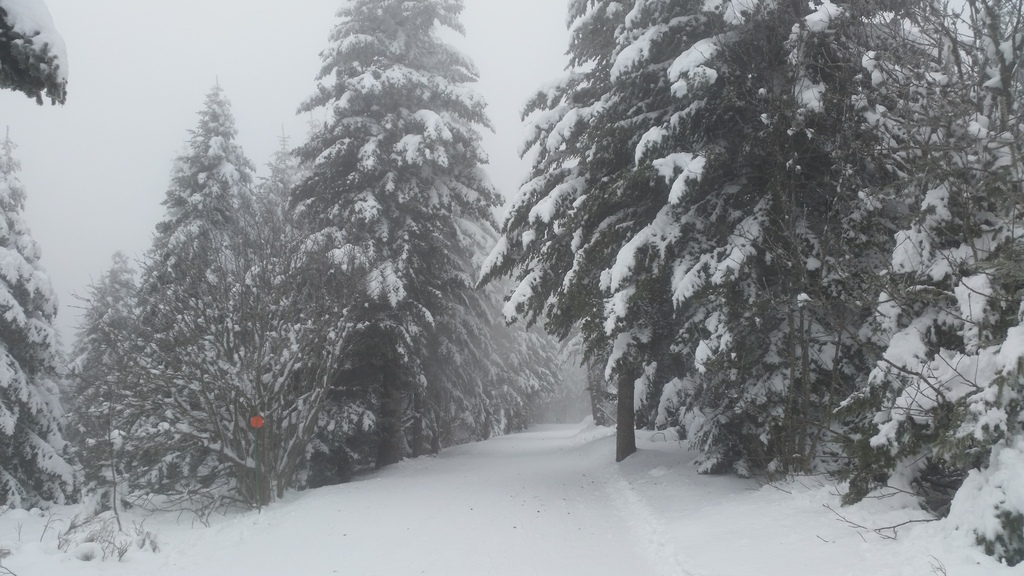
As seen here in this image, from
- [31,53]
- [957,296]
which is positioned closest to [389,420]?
[957,296]

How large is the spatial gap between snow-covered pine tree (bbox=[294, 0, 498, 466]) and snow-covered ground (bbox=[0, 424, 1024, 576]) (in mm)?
3529

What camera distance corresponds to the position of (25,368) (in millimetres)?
16000

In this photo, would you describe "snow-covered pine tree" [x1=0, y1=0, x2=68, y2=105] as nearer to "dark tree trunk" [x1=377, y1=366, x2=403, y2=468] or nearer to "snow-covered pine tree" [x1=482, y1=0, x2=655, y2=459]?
"snow-covered pine tree" [x1=482, y1=0, x2=655, y2=459]

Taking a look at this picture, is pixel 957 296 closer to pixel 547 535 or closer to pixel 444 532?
pixel 547 535

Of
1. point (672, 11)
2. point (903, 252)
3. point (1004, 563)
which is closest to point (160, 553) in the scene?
point (1004, 563)

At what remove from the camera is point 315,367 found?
11711 mm

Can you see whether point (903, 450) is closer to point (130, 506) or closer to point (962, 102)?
point (962, 102)

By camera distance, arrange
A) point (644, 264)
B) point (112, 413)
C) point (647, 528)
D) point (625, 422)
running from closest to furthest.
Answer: point (647, 528) < point (644, 264) < point (112, 413) < point (625, 422)

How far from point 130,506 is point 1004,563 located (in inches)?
479

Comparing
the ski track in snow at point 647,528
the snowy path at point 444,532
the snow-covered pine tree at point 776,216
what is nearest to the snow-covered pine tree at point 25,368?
the snowy path at point 444,532

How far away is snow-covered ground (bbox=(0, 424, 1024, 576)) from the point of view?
5.13 meters

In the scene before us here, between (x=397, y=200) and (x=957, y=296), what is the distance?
39.2 feet

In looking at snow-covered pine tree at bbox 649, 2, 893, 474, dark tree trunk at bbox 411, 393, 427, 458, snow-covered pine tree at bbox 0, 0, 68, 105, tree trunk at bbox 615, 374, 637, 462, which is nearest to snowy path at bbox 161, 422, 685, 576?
tree trunk at bbox 615, 374, 637, 462

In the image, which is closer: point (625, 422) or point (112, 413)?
point (112, 413)
